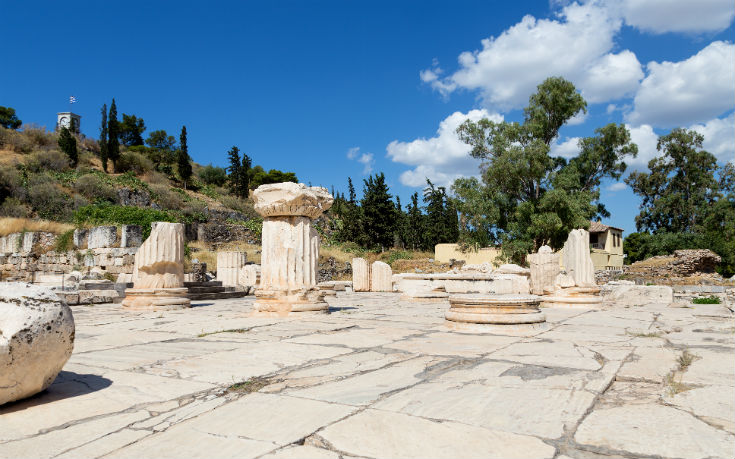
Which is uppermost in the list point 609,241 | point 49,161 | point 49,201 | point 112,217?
point 49,161

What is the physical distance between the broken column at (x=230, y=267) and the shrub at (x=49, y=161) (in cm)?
2265

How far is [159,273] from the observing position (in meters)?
10.1

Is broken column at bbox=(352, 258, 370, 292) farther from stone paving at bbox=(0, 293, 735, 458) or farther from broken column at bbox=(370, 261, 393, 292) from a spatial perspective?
stone paving at bbox=(0, 293, 735, 458)

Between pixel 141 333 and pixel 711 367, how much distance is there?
573cm

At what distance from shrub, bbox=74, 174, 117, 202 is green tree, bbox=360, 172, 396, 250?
17.5 metres

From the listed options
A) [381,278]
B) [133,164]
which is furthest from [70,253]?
[133,164]

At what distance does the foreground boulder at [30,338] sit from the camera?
101 inches

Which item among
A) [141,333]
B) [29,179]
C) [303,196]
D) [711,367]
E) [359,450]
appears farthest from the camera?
[29,179]

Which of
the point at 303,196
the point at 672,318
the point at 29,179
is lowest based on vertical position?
the point at 672,318

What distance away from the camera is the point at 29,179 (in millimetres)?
29406

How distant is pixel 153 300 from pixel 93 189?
86.1 ft

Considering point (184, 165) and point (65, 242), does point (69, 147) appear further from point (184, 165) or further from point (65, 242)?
point (65, 242)

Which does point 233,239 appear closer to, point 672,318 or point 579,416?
point 672,318

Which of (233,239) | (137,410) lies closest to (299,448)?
(137,410)
